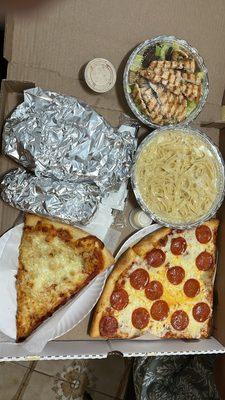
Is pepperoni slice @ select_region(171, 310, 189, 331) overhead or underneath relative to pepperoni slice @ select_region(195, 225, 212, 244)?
underneath

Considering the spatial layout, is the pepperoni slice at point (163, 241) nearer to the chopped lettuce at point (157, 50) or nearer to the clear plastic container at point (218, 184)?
the clear plastic container at point (218, 184)

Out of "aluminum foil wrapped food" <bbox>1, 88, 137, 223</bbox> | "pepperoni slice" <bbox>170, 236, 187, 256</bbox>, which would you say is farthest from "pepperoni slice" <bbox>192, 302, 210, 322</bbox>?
"aluminum foil wrapped food" <bbox>1, 88, 137, 223</bbox>

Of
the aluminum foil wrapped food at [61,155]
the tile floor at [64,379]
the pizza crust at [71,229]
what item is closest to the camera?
the aluminum foil wrapped food at [61,155]

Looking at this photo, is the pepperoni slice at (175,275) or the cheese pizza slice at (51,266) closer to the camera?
the cheese pizza slice at (51,266)

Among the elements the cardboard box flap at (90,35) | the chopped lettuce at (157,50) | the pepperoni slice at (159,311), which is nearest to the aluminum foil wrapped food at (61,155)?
the cardboard box flap at (90,35)

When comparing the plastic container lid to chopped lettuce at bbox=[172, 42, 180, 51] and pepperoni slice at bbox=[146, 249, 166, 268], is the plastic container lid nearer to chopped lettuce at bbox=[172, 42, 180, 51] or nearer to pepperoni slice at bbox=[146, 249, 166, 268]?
chopped lettuce at bbox=[172, 42, 180, 51]

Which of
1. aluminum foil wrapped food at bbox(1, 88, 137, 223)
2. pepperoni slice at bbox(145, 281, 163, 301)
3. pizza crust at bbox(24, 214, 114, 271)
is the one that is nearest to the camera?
aluminum foil wrapped food at bbox(1, 88, 137, 223)

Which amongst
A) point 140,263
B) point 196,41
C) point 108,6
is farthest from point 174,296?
point 108,6

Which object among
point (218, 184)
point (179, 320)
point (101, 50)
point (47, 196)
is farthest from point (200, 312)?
point (101, 50)
